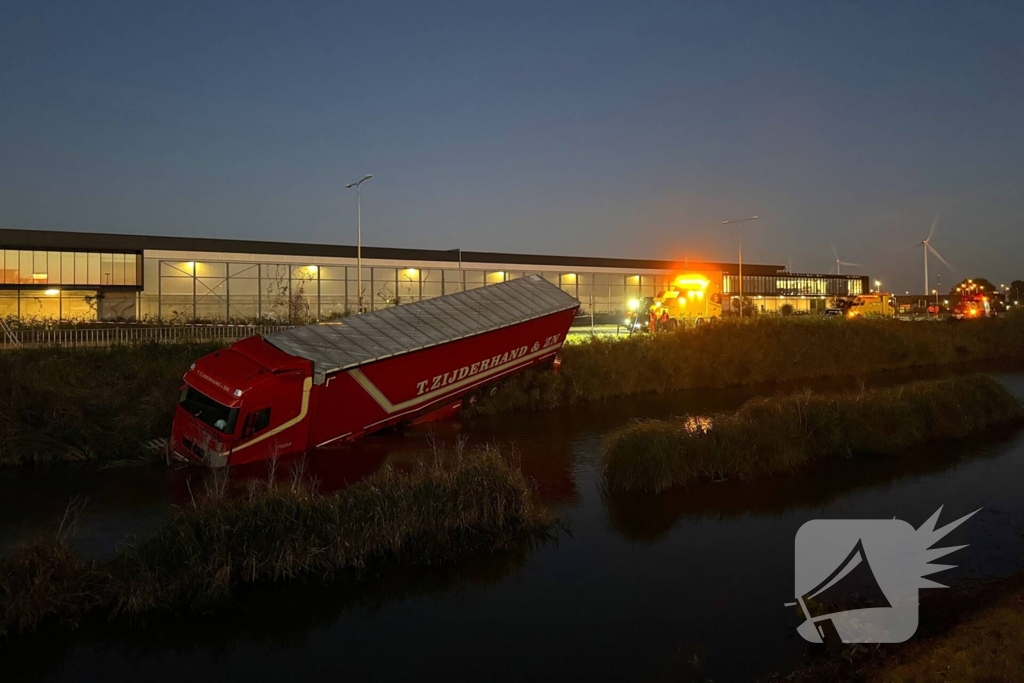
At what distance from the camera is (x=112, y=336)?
24.5 metres

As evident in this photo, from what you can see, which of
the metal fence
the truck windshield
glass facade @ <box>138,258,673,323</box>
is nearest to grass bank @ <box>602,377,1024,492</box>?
the truck windshield

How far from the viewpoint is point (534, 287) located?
21234 mm

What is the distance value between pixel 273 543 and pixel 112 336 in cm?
1831

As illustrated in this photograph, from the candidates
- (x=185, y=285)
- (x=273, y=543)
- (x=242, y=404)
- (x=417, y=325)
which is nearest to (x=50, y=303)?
(x=185, y=285)

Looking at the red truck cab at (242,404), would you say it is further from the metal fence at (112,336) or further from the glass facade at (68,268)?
the glass facade at (68,268)

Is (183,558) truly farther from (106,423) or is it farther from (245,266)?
(245,266)

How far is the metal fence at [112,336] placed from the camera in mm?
23281

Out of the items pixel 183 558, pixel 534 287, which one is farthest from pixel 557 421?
pixel 183 558

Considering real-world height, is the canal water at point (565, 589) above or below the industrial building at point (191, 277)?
below

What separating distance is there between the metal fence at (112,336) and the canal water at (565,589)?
29.1 ft

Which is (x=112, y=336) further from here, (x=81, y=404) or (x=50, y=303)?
(x=50, y=303)

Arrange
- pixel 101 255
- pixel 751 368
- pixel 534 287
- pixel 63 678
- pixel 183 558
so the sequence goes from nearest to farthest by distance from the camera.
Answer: pixel 63 678 → pixel 183 558 → pixel 534 287 → pixel 751 368 → pixel 101 255

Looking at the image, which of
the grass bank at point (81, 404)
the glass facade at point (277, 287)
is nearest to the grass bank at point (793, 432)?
the grass bank at point (81, 404)

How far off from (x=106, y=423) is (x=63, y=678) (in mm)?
10720
